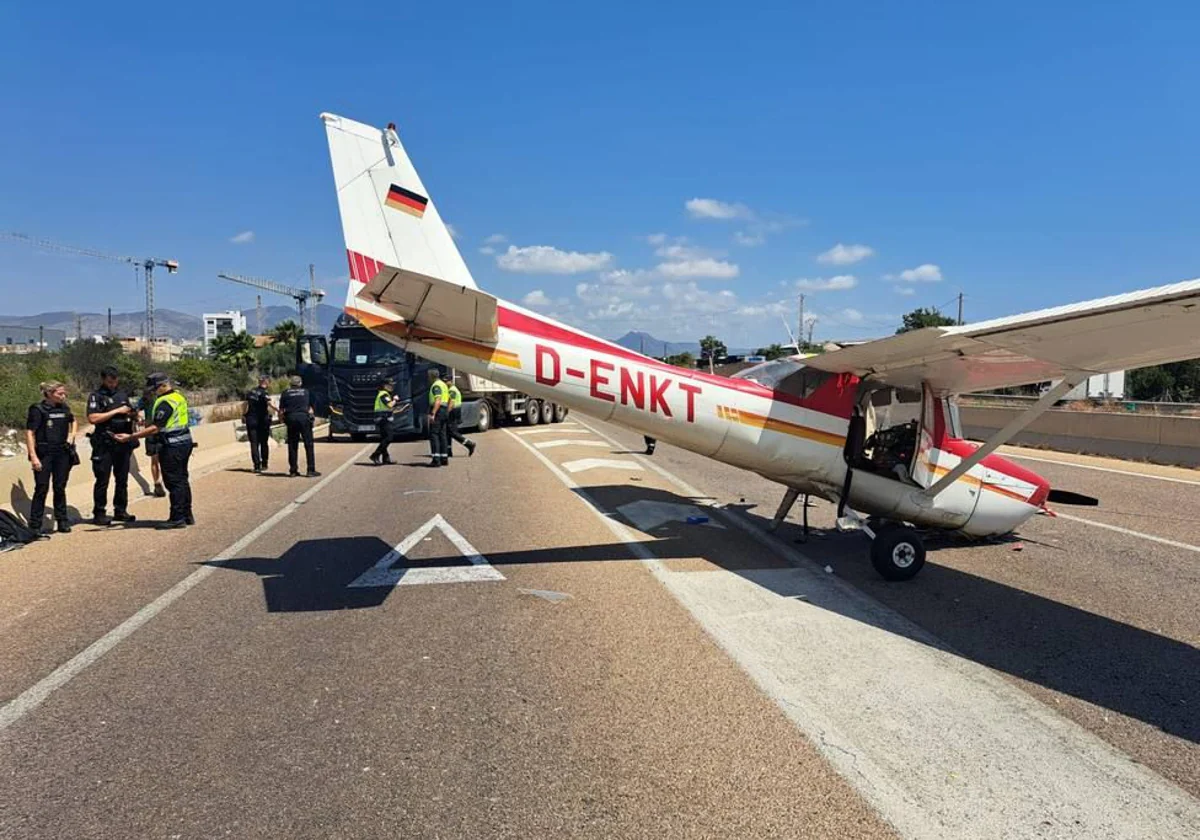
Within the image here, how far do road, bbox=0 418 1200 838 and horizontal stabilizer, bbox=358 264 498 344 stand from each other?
2.36 metres

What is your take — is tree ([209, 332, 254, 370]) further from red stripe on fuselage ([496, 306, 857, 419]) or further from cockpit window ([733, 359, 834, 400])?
cockpit window ([733, 359, 834, 400])

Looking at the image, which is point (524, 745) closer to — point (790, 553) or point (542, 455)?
point (790, 553)

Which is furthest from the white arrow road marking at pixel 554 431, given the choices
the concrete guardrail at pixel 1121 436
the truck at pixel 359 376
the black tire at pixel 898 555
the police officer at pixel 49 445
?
the black tire at pixel 898 555

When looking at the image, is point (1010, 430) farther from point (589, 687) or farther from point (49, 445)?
point (49, 445)

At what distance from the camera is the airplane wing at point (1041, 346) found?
5.08 metres

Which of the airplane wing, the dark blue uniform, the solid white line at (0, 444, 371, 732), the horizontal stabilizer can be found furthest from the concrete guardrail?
the dark blue uniform

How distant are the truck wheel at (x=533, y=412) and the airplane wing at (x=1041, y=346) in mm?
22936

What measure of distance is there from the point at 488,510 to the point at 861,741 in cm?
727

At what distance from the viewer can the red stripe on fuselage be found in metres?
7.06

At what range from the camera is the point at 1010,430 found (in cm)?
679

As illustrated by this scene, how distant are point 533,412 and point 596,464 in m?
14.8

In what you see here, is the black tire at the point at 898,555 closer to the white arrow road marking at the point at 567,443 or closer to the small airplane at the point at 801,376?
the small airplane at the point at 801,376

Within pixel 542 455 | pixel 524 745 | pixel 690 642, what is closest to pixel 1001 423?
pixel 542 455

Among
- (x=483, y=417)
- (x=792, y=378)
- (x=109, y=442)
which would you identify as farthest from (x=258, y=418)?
(x=483, y=417)
